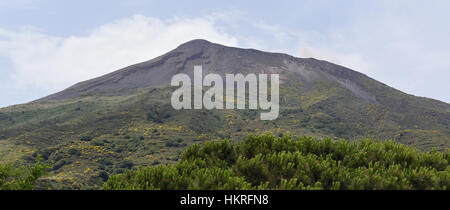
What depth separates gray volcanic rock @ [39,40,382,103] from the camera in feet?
443

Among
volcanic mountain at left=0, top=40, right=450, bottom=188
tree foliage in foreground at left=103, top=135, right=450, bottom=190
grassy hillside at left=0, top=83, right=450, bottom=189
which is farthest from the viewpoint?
volcanic mountain at left=0, top=40, right=450, bottom=188

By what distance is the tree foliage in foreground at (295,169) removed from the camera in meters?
8.93

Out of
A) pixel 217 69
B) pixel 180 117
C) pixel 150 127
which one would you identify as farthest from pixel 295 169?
pixel 217 69

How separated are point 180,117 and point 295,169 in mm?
76392

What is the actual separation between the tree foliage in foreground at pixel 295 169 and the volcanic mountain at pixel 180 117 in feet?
117

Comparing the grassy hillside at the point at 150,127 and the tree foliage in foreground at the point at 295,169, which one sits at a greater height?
the tree foliage in foreground at the point at 295,169

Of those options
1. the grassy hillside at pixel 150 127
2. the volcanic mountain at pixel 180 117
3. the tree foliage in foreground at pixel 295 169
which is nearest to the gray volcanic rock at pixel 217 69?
the volcanic mountain at pixel 180 117

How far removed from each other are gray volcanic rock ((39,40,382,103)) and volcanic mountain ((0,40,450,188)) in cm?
43

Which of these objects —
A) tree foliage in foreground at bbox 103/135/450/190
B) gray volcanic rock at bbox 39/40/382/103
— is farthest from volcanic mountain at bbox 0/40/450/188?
tree foliage in foreground at bbox 103/135/450/190

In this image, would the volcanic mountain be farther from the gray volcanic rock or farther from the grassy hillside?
the gray volcanic rock

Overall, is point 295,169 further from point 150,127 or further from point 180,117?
point 180,117

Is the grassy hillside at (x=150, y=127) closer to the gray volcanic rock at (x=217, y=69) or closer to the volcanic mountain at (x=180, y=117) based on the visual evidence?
the volcanic mountain at (x=180, y=117)
